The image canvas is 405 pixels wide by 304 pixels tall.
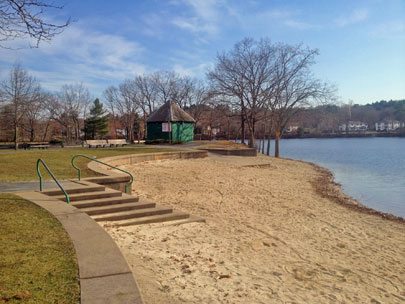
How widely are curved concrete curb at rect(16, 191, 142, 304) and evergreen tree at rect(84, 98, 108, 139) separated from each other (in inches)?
2074

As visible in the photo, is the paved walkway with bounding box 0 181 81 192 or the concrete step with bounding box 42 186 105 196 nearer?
the concrete step with bounding box 42 186 105 196

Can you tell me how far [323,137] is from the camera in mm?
116250

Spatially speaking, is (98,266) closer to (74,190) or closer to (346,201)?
(74,190)

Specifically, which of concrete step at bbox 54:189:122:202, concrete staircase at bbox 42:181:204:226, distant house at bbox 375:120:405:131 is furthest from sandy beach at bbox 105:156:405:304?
distant house at bbox 375:120:405:131

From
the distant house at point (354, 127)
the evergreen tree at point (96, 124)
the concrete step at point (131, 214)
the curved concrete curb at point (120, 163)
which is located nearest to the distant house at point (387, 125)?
the distant house at point (354, 127)

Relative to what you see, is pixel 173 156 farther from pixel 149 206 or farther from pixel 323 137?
pixel 323 137

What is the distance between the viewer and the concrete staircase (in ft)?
29.1

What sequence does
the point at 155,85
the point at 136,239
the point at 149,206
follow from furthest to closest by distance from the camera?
the point at 155,85, the point at 149,206, the point at 136,239

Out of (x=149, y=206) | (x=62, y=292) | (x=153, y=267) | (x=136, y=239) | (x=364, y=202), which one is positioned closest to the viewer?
(x=62, y=292)

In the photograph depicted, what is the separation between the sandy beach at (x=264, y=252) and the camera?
18.2ft

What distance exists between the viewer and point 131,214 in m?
9.05

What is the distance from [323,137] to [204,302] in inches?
4605

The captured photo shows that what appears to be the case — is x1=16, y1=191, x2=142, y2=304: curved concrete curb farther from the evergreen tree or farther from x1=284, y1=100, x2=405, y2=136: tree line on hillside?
x1=284, y1=100, x2=405, y2=136: tree line on hillside

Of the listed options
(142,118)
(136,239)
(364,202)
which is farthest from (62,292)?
(142,118)
